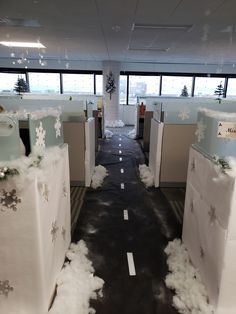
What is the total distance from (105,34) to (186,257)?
139 inches

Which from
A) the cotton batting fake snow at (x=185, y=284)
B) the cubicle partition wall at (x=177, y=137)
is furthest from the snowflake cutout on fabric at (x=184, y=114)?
the cotton batting fake snow at (x=185, y=284)

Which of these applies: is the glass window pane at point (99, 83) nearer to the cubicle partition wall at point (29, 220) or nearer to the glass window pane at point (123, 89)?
the glass window pane at point (123, 89)

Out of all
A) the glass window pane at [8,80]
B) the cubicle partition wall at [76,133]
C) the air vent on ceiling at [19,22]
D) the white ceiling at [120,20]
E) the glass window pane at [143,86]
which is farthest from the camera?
the glass window pane at [143,86]

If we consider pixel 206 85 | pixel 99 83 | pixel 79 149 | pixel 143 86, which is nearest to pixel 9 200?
pixel 79 149

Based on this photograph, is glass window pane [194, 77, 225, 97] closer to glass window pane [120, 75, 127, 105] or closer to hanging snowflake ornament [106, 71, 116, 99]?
glass window pane [120, 75, 127, 105]

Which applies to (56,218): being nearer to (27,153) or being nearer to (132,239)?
(27,153)

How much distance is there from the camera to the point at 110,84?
28.1 feet

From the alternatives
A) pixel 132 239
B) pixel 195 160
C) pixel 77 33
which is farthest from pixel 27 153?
pixel 77 33

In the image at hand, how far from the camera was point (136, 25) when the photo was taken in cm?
344

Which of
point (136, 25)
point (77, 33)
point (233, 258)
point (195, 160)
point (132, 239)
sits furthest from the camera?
point (77, 33)

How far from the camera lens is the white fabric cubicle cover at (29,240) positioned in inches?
50.3

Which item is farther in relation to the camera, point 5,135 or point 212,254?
point 212,254

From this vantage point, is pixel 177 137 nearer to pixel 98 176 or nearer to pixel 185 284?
pixel 98 176

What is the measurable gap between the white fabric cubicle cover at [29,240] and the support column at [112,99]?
711 centimetres
